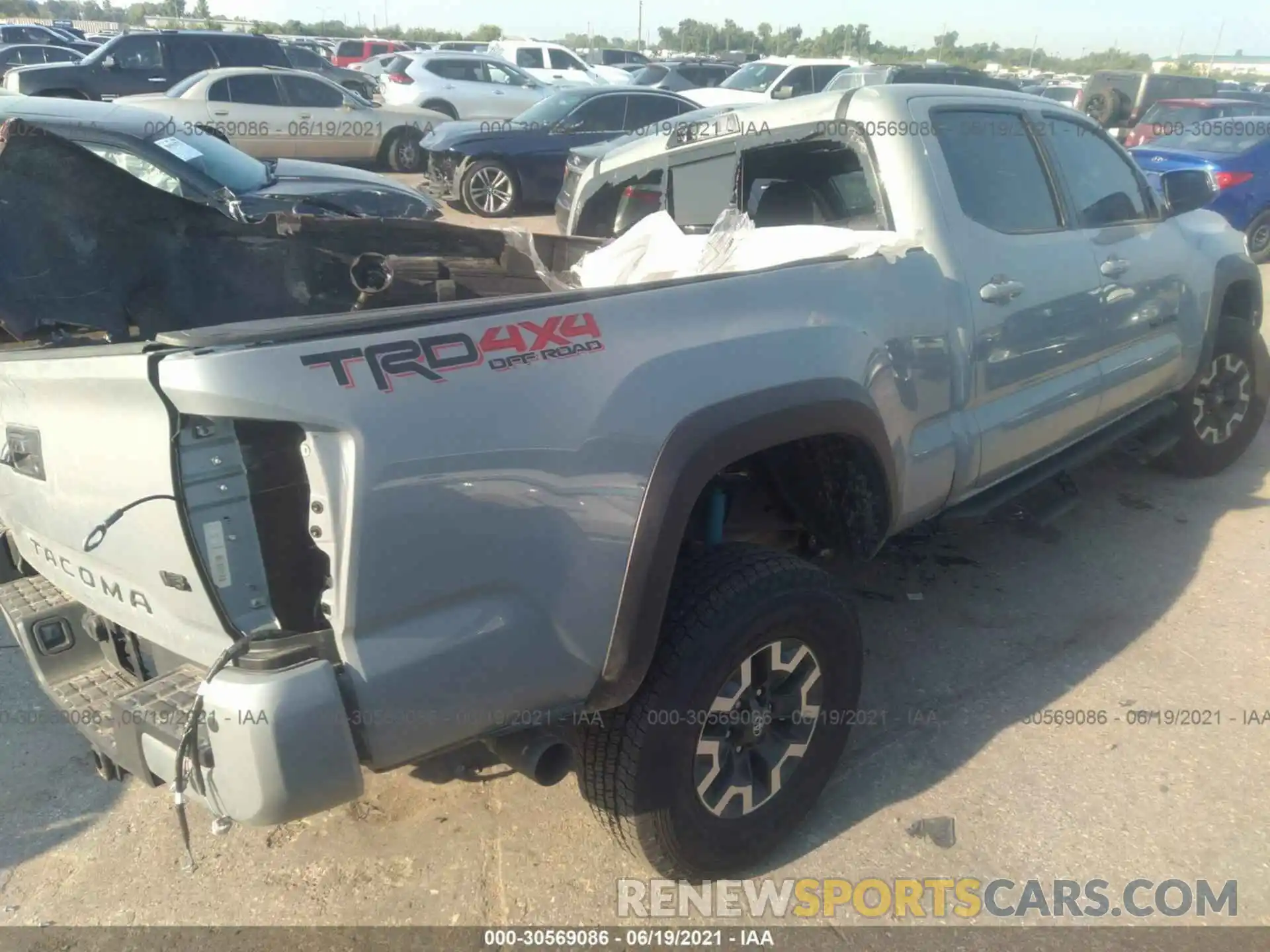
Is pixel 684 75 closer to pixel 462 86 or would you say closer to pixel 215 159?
pixel 462 86

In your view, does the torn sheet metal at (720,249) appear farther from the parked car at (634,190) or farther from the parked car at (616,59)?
the parked car at (616,59)

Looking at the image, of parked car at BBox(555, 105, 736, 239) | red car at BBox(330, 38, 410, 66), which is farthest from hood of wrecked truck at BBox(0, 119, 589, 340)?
red car at BBox(330, 38, 410, 66)

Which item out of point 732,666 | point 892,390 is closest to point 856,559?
point 892,390

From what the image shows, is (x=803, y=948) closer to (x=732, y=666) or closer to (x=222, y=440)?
(x=732, y=666)

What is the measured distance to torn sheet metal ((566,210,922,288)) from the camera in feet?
10.0

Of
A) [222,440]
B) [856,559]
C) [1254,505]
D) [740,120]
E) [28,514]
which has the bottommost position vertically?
[1254,505]

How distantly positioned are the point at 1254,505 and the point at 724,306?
3.92m

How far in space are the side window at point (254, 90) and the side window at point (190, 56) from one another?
123 inches

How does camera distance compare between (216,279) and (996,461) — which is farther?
(996,461)

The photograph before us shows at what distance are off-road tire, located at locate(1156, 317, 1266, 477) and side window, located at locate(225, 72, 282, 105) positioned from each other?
1287cm

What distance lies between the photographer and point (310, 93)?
562 inches

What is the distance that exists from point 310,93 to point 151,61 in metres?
3.98

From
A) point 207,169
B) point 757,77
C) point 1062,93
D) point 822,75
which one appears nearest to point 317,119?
point 207,169

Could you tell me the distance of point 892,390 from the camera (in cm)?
285
